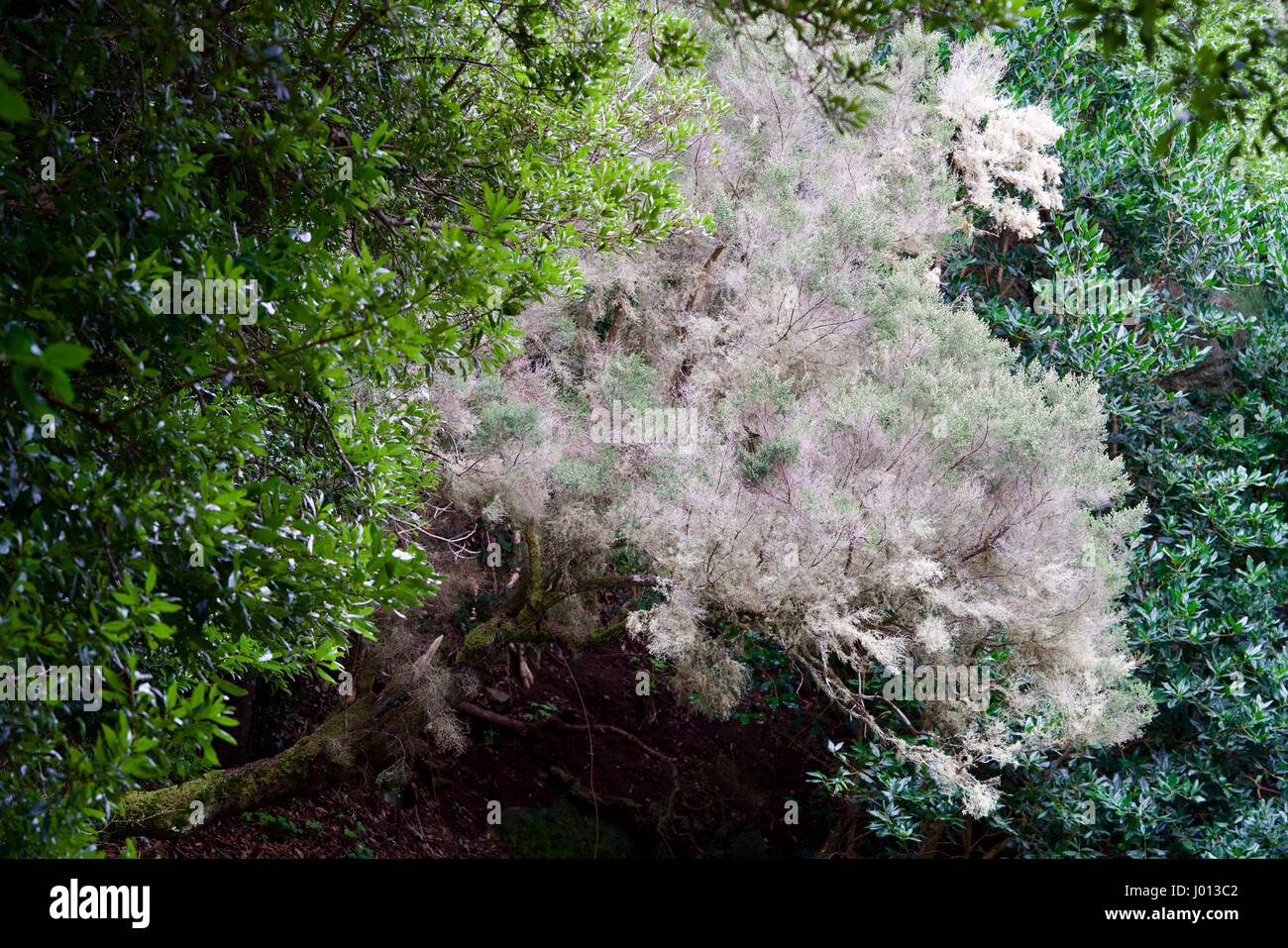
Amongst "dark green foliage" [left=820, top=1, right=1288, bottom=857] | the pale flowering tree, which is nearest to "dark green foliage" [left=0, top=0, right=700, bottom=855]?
the pale flowering tree

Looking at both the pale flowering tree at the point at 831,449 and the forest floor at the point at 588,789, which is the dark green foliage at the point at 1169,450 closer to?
the pale flowering tree at the point at 831,449

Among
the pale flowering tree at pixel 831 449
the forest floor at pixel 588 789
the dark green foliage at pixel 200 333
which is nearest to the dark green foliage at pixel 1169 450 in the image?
the pale flowering tree at pixel 831 449

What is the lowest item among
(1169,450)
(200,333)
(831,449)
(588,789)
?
(588,789)

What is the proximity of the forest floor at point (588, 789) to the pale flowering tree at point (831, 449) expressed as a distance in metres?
1.62

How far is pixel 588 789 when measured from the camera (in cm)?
951

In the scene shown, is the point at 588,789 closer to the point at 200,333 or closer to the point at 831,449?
the point at 831,449

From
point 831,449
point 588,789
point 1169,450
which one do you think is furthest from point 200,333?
point 1169,450

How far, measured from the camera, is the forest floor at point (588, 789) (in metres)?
8.75

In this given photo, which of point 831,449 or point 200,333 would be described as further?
point 831,449

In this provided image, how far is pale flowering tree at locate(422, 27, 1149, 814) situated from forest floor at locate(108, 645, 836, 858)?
162 centimetres

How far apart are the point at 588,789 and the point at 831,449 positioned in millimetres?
4521

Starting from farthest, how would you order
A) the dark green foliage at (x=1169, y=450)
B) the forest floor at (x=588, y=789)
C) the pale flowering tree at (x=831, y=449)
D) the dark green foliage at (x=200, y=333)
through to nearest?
the forest floor at (x=588, y=789) < the dark green foliage at (x=1169, y=450) < the pale flowering tree at (x=831, y=449) < the dark green foliage at (x=200, y=333)

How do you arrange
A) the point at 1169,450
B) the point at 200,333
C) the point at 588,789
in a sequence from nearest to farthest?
the point at 200,333 → the point at 1169,450 → the point at 588,789

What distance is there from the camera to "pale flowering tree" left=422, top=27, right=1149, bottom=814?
6.30 metres
